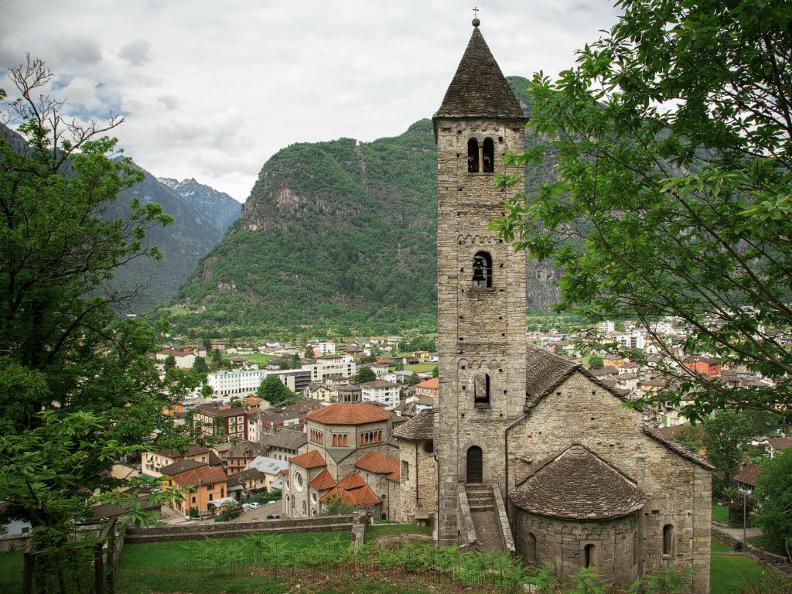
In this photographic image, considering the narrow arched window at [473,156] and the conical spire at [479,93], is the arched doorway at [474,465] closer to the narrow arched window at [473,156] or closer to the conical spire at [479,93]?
the narrow arched window at [473,156]

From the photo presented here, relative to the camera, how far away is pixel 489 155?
746 inches

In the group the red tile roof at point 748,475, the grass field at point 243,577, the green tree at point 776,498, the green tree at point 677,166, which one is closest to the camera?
the green tree at point 677,166

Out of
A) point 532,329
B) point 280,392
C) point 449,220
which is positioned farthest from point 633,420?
point 532,329

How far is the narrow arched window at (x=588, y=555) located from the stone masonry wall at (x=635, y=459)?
2.59 m

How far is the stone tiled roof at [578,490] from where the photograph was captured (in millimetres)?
15156

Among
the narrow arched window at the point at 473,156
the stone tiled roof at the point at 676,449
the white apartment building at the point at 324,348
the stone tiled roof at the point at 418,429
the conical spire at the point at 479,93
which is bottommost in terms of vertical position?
the white apartment building at the point at 324,348

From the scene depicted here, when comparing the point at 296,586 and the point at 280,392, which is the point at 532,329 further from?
the point at 296,586

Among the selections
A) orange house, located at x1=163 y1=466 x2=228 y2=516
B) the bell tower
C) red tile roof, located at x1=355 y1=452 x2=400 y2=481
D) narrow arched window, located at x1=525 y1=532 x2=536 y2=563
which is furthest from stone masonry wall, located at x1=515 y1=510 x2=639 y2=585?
orange house, located at x1=163 y1=466 x2=228 y2=516

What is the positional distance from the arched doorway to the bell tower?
0.03 metres

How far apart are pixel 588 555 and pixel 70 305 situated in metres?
14.9

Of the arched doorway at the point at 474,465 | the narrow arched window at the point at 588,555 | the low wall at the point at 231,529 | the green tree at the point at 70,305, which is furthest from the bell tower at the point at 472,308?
the green tree at the point at 70,305

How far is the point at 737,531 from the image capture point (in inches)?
1508

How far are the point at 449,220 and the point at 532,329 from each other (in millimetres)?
171406

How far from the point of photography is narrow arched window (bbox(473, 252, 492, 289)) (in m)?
18.6
